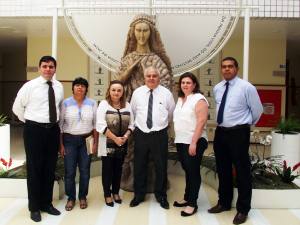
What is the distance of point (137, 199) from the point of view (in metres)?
3.66

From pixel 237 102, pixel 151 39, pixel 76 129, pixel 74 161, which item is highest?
pixel 151 39

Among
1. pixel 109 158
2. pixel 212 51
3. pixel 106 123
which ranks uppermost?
pixel 212 51

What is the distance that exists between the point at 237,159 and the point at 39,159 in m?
1.71

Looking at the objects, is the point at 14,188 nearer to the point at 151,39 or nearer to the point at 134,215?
the point at 134,215

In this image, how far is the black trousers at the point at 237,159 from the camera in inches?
126

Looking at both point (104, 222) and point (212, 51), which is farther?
point (212, 51)

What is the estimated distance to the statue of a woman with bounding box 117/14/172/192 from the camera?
4129 millimetres

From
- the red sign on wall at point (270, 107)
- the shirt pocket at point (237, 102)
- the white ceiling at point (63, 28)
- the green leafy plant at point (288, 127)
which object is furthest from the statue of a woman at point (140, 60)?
the red sign on wall at point (270, 107)

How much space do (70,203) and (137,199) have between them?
65cm

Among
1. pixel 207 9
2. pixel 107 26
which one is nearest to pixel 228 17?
pixel 207 9

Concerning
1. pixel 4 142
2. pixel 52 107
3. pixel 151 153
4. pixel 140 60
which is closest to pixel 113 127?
pixel 151 153

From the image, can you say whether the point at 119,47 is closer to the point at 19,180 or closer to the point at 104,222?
the point at 19,180

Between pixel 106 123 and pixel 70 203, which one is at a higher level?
pixel 106 123

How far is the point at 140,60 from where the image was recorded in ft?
13.7
